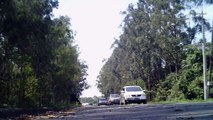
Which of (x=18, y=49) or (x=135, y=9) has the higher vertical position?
(x=135, y=9)

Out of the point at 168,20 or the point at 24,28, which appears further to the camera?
the point at 168,20

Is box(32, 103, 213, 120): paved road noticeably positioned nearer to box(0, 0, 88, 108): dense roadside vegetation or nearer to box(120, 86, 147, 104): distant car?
box(0, 0, 88, 108): dense roadside vegetation

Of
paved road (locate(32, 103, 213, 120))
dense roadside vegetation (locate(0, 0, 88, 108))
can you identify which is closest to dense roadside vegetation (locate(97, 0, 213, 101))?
dense roadside vegetation (locate(0, 0, 88, 108))

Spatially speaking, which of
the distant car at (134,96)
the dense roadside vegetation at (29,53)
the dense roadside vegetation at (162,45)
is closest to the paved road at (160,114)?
the dense roadside vegetation at (29,53)

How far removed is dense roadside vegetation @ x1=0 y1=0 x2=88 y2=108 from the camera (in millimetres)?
25953

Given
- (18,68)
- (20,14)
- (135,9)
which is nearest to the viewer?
(20,14)

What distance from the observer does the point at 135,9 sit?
74.0 metres

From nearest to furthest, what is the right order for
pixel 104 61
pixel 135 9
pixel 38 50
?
pixel 38 50 < pixel 135 9 < pixel 104 61

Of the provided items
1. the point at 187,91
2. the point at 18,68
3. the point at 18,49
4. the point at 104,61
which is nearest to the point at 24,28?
the point at 18,49

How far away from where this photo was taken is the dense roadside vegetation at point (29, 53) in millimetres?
25953

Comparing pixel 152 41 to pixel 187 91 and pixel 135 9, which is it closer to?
pixel 135 9

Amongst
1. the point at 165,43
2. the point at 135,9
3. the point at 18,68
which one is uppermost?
the point at 135,9

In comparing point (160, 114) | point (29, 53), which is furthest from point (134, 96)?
point (160, 114)

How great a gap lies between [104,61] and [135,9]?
152 ft
